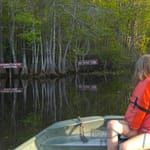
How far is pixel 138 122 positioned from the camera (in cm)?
551

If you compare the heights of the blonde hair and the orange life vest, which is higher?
the blonde hair

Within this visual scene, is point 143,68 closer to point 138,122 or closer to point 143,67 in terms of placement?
point 143,67

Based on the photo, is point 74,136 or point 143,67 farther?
point 74,136

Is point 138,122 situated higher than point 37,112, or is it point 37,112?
point 138,122

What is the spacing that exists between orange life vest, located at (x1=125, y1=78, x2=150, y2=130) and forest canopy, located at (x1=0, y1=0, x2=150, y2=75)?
2816 centimetres

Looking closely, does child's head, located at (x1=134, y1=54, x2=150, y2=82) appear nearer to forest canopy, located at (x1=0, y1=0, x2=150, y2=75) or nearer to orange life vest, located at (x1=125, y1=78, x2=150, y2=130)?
orange life vest, located at (x1=125, y1=78, x2=150, y2=130)

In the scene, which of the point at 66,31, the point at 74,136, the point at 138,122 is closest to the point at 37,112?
the point at 74,136

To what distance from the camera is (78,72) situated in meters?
49.7

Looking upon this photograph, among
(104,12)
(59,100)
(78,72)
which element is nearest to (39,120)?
(59,100)

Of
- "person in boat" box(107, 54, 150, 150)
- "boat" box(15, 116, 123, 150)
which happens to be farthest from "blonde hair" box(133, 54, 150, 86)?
"boat" box(15, 116, 123, 150)

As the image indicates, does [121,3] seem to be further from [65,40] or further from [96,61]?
[65,40]

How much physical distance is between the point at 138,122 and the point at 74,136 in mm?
1458

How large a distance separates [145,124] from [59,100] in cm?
1390

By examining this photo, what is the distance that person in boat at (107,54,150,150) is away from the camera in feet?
17.8
